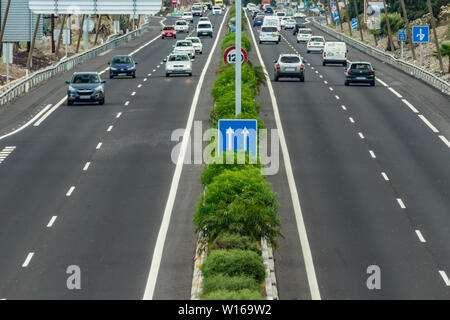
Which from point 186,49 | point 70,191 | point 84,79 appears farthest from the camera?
point 186,49

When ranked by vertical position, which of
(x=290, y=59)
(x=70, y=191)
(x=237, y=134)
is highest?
(x=237, y=134)

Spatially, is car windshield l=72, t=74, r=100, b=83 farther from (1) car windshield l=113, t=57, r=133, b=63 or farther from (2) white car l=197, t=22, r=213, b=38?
(2) white car l=197, t=22, r=213, b=38

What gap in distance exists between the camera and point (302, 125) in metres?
50.4

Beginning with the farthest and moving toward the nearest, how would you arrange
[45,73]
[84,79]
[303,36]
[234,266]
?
[303,36], [45,73], [84,79], [234,266]

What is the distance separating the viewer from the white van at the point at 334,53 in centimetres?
8525

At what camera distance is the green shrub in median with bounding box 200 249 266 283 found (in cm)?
2108

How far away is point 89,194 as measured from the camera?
34875 millimetres

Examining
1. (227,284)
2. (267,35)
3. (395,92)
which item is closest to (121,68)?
(395,92)

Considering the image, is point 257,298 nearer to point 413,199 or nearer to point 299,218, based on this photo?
point 299,218

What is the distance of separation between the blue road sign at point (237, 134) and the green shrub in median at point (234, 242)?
12.0ft

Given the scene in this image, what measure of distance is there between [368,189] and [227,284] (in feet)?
54.1

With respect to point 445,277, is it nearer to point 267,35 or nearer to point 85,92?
point 85,92

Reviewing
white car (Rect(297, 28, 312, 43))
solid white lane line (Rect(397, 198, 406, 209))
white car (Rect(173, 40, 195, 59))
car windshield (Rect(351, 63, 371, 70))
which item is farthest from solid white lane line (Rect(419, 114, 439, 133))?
white car (Rect(297, 28, 312, 43))

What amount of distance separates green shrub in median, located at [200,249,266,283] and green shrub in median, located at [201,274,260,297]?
1.73 feet
